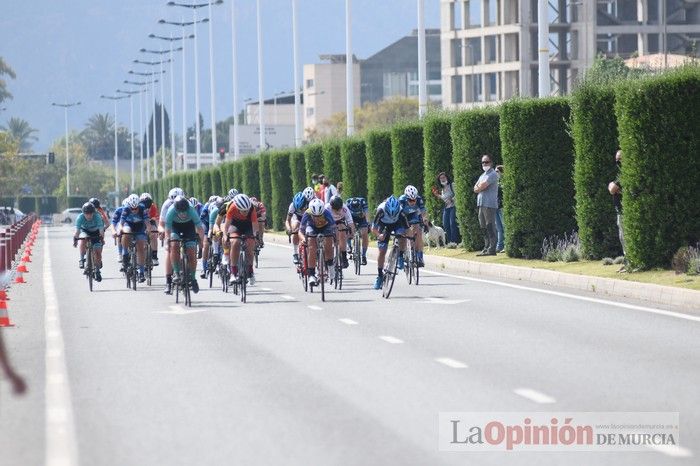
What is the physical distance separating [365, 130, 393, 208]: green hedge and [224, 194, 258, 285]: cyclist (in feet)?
71.0

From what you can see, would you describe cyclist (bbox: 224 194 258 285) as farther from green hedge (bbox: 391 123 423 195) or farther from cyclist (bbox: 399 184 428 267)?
green hedge (bbox: 391 123 423 195)

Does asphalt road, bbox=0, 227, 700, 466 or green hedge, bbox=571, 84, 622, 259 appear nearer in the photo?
asphalt road, bbox=0, 227, 700, 466

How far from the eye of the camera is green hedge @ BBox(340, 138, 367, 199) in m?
50.6

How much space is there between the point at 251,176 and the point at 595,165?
1926 inches

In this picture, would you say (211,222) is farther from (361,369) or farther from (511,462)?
(511,462)

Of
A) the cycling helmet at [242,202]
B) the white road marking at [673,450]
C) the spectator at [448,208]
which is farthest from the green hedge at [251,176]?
the white road marking at [673,450]

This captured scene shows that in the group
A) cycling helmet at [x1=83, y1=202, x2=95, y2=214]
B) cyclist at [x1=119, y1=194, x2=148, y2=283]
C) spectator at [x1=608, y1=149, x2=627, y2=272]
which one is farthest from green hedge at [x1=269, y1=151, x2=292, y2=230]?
spectator at [x1=608, y1=149, x2=627, y2=272]

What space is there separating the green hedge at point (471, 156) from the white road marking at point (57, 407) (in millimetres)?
16205

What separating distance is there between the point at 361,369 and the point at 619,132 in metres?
12.8

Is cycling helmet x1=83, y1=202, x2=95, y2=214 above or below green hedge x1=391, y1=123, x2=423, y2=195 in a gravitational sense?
below

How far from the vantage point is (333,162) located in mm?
54969

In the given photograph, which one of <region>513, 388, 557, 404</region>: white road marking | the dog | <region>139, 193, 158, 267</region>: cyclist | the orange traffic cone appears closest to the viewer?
<region>513, 388, 557, 404</region>: white road marking

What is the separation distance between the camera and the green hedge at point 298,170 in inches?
2484

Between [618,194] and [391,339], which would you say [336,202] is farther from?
[391,339]
